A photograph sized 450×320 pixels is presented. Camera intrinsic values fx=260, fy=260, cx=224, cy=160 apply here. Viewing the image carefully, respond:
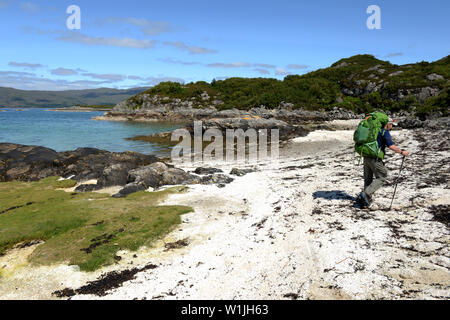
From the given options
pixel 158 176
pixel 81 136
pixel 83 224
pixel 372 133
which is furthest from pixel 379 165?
pixel 81 136

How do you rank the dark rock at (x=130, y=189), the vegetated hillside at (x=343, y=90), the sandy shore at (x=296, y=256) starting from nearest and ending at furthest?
the sandy shore at (x=296, y=256), the dark rock at (x=130, y=189), the vegetated hillside at (x=343, y=90)

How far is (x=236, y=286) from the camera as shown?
6.29m

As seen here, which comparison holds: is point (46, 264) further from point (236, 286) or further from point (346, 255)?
point (346, 255)

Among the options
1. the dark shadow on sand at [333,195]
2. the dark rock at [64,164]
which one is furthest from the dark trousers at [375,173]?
the dark rock at [64,164]

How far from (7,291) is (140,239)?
143 inches

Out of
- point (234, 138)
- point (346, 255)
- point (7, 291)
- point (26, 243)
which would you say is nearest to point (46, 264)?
point (7, 291)

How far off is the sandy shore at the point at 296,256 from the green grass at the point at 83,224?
470 millimetres

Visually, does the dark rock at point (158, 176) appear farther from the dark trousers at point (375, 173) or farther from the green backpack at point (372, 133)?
the green backpack at point (372, 133)

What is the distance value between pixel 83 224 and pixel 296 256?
808cm

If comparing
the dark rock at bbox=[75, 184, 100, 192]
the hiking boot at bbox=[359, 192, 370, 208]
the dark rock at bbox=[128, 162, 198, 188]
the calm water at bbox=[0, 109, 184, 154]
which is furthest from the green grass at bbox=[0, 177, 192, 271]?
the calm water at bbox=[0, 109, 184, 154]

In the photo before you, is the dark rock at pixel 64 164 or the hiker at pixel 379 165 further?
the dark rock at pixel 64 164

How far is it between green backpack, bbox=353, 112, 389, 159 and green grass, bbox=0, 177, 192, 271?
24.6 ft

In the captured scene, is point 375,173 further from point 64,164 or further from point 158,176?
point 64,164

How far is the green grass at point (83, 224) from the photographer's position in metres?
8.34
